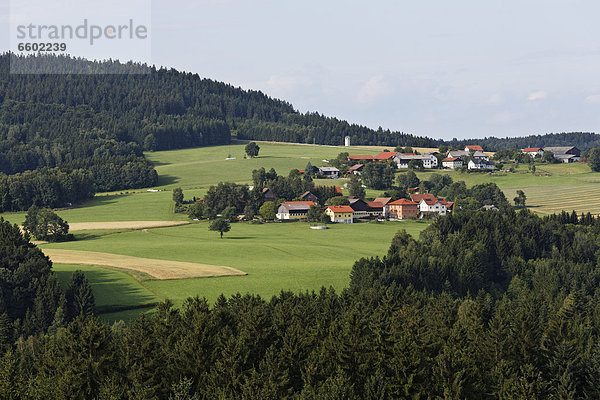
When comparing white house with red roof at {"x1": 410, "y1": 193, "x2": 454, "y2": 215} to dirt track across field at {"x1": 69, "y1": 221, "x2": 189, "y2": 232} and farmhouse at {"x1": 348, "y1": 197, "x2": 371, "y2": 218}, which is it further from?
dirt track across field at {"x1": 69, "y1": 221, "x2": 189, "y2": 232}

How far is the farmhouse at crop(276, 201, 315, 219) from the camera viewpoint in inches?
7195

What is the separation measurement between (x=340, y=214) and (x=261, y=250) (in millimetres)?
49648

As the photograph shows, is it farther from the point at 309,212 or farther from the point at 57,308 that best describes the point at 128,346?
the point at 309,212

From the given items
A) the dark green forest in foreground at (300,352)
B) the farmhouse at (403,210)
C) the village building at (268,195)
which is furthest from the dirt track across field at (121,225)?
the dark green forest in foreground at (300,352)

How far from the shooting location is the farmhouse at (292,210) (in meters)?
183

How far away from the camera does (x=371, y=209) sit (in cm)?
19000

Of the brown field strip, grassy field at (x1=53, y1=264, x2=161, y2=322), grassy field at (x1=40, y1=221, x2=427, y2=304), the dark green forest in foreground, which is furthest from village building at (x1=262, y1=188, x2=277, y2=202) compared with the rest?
the dark green forest in foreground

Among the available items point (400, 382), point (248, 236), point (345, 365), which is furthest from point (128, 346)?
point (248, 236)

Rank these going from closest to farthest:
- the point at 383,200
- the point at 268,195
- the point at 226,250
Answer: the point at 226,250, the point at 383,200, the point at 268,195

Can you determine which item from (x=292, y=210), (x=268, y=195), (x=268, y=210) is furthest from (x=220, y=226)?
(x=268, y=195)

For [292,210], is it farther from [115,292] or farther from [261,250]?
[115,292]

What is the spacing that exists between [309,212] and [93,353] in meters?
122

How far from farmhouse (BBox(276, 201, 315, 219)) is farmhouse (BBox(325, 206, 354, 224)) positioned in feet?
16.0

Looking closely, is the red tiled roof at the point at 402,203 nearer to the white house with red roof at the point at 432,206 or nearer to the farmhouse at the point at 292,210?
the white house with red roof at the point at 432,206
